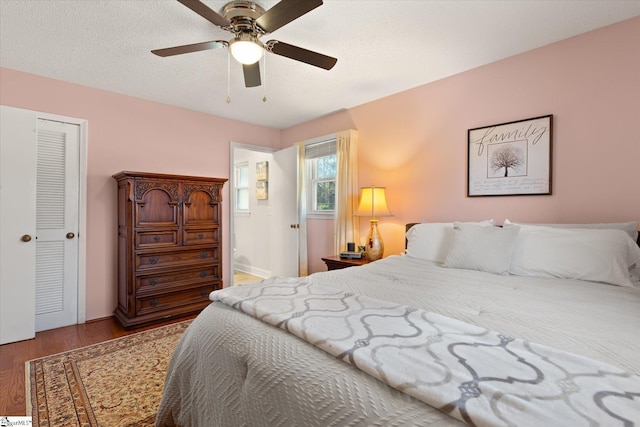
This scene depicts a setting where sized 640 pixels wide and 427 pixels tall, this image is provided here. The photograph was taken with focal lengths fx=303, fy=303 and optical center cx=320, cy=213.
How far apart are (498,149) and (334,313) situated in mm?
2294

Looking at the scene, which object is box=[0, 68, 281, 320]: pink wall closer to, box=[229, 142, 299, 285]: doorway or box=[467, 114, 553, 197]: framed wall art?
box=[229, 142, 299, 285]: doorway

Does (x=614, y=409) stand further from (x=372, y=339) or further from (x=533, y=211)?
(x=533, y=211)

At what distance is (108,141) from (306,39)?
8.07ft

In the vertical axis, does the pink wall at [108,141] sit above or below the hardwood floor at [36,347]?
above

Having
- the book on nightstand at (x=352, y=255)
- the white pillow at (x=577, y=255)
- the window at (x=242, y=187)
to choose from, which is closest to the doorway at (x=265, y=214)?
the window at (x=242, y=187)

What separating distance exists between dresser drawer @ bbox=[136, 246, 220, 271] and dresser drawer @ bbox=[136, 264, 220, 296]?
0.26ft

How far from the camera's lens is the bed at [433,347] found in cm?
66

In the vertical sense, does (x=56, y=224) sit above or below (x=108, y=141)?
below

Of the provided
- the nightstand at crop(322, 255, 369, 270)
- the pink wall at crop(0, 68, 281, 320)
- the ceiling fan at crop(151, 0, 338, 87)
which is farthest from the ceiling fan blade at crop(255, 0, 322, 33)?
the pink wall at crop(0, 68, 281, 320)

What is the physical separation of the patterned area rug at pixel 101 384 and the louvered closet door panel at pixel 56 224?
825 millimetres

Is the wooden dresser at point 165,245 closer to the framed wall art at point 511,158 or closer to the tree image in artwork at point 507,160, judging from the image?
the framed wall art at point 511,158

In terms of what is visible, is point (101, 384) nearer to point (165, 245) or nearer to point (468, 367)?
point (165, 245)

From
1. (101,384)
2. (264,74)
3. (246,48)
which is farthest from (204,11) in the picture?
(101,384)

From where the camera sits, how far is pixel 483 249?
2064 mm
